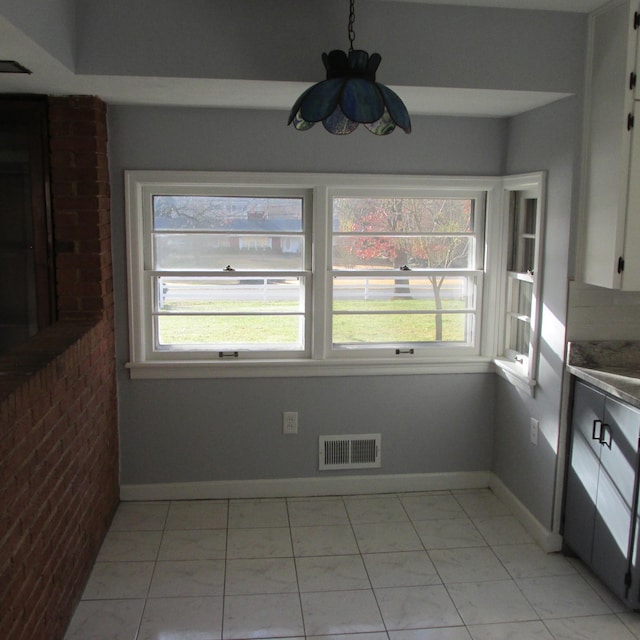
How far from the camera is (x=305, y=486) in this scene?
3936 mm

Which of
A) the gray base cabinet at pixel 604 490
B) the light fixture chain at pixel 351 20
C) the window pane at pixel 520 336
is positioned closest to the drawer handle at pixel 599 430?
the gray base cabinet at pixel 604 490

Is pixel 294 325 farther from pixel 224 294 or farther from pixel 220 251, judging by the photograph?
pixel 220 251

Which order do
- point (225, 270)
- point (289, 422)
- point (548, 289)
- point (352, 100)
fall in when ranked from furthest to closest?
point (289, 422), point (225, 270), point (548, 289), point (352, 100)

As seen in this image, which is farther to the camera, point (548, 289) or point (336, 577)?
point (548, 289)

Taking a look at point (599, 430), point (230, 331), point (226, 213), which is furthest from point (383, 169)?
point (599, 430)

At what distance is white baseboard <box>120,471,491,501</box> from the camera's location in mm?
3844

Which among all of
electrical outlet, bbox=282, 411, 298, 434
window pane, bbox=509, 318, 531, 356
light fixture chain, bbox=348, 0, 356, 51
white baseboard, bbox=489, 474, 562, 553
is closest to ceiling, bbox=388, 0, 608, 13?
light fixture chain, bbox=348, 0, 356, 51

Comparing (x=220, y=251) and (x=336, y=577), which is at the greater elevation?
(x=220, y=251)

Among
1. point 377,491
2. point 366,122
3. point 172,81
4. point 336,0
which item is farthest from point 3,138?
point 377,491

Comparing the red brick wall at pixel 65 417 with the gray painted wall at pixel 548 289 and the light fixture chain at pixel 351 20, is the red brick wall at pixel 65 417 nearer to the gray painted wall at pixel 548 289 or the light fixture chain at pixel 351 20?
the light fixture chain at pixel 351 20

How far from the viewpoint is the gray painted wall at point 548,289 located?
313 cm

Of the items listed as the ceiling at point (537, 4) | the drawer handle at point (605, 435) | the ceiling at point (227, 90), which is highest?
the ceiling at point (537, 4)

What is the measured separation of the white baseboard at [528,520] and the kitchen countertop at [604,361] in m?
0.84

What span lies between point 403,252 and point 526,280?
70cm
